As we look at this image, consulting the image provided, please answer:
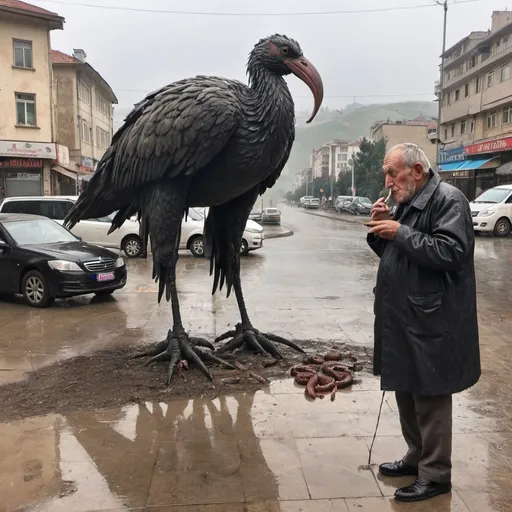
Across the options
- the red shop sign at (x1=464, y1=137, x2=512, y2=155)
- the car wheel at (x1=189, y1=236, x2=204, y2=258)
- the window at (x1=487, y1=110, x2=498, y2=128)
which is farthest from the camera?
the window at (x1=487, y1=110, x2=498, y2=128)

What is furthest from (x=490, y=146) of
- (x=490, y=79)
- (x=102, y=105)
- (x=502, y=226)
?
(x=102, y=105)

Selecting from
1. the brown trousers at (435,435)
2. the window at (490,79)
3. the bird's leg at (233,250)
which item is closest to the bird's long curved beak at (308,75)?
the bird's leg at (233,250)

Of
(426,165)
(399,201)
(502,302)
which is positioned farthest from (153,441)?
(502,302)

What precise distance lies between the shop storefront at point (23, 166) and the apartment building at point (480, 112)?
2409 cm

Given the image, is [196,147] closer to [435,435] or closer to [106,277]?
[435,435]

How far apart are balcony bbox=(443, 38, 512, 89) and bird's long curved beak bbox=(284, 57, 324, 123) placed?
3278 cm

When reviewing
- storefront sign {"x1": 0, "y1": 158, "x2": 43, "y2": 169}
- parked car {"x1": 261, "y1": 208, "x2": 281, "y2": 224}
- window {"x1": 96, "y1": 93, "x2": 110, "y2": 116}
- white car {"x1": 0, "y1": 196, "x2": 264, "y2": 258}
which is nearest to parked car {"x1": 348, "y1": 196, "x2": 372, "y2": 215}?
parked car {"x1": 261, "y1": 208, "x2": 281, "y2": 224}

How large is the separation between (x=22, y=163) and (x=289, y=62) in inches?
973

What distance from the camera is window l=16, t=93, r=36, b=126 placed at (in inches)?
1006

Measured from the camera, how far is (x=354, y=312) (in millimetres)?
7434

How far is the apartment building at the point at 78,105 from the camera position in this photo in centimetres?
3127

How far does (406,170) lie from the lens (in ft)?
9.14

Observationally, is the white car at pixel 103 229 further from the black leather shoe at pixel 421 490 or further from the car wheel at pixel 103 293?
the black leather shoe at pixel 421 490

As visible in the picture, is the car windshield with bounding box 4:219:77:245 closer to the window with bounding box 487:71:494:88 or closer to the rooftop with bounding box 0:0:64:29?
the rooftop with bounding box 0:0:64:29
